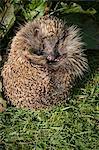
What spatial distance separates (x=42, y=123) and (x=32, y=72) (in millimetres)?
253

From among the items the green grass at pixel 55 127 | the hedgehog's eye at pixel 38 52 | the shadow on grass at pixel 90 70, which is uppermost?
the hedgehog's eye at pixel 38 52

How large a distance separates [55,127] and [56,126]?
0.04ft

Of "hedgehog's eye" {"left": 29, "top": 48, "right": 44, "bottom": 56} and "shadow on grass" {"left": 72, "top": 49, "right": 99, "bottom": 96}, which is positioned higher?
"hedgehog's eye" {"left": 29, "top": 48, "right": 44, "bottom": 56}

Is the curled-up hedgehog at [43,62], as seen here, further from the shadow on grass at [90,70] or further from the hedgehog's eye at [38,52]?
the shadow on grass at [90,70]

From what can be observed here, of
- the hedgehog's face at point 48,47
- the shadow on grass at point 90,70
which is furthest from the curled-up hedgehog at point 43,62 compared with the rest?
the shadow on grass at point 90,70

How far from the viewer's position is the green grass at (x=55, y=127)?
193 cm

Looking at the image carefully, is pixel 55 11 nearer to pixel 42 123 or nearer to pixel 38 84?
pixel 38 84

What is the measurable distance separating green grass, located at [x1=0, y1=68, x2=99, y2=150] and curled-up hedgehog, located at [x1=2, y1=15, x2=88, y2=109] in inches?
2.5

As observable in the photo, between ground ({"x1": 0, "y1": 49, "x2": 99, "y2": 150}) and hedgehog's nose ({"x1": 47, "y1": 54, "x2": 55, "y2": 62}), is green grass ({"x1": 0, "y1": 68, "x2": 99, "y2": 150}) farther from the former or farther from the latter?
hedgehog's nose ({"x1": 47, "y1": 54, "x2": 55, "y2": 62})

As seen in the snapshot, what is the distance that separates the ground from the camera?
1926 millimetres

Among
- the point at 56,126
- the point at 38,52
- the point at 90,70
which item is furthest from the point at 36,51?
the point at 90,70

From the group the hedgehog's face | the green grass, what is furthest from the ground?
the hedgehog's face

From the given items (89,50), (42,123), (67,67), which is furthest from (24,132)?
(89,50)

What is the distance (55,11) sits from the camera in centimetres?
228
